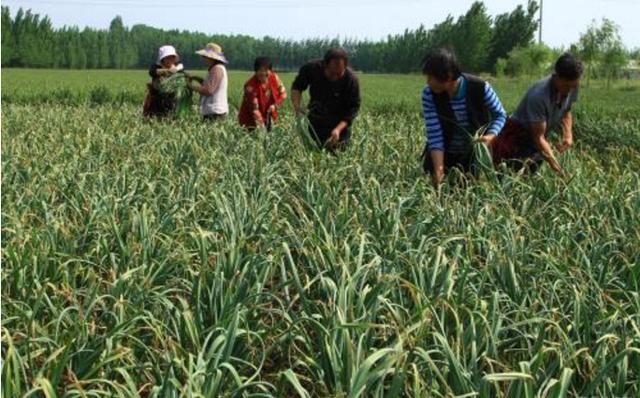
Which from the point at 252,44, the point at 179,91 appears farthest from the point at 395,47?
the point at 179,91

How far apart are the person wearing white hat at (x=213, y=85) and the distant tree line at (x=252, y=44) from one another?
103 feet

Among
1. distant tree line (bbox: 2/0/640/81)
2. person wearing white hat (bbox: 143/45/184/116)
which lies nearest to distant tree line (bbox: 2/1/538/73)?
distant tree line (bbox: 2/0/640/81)

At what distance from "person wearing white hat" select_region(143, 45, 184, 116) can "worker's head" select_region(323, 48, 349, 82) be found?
2.51 metres

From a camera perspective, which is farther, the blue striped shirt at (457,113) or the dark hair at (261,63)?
the dark hair at (261,63)

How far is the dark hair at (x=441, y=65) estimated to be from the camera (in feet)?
12.5

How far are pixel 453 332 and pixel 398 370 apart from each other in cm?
48

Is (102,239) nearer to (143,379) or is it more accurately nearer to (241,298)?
(241,298)

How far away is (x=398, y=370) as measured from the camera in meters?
1.80

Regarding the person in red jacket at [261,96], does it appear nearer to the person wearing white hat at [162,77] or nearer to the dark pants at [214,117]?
the dark pants at [214,117]

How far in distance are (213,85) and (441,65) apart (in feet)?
12.1

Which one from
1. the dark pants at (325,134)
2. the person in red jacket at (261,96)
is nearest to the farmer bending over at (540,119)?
the dark pants at (325,134)

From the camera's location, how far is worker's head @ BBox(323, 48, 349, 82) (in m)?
5.22

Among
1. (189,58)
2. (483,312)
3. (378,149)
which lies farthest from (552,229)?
(189,58)

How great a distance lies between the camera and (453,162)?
178 inches
